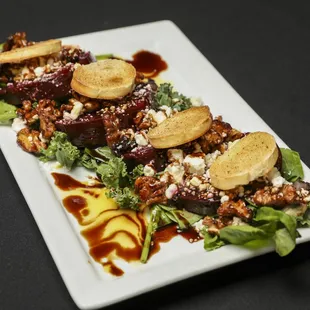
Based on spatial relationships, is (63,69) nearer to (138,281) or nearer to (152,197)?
(152,197)

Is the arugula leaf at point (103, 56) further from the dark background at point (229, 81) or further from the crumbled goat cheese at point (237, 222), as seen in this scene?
the crumbled goat cheese at point (237, 222)

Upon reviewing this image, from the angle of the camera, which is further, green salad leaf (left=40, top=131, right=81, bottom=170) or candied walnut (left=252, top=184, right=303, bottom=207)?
green salad leaf (left=40, top=131, right=81, bottom=170)

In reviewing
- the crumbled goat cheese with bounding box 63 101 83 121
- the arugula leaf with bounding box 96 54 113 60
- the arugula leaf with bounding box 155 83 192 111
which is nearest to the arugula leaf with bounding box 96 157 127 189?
the crumbled goat cheese with bounding box 63 101 83 121

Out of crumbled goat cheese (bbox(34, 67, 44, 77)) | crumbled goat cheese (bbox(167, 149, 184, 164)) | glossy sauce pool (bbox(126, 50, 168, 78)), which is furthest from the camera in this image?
glossy sauce pool (bbox(126, 50, 168, 78))

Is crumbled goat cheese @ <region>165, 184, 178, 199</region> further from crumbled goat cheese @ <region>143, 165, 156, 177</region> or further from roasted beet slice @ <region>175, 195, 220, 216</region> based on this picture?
crumbled goat cheese @ <region>143, 165, 156, 177</region>

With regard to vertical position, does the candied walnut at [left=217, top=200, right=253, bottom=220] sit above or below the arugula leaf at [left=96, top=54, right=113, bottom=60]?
above

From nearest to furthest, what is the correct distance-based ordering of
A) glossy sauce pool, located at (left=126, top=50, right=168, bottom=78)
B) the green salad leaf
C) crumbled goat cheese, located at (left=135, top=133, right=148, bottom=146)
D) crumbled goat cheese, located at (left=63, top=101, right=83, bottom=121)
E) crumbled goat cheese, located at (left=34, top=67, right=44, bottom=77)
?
crumbled goat cheese, located at (left=135, top=133, right=148, bottom=146) < the green salad leaf < crumbled goat cheese, located at (left=63, top=101, right=83, bottom=121) < crumbled goat cheese, located at (left=34, top=67, right=44, bottom=77) < glossy sauce pool, located at (left=126, top=50, right=168, bottom=78)

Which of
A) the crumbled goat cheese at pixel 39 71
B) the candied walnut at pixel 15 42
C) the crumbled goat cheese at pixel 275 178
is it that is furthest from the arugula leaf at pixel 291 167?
the candied walnut at pixel 15 42

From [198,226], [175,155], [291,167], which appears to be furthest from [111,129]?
[291,167]
